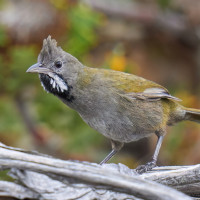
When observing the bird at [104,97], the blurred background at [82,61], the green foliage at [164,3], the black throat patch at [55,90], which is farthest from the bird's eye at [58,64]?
the green foliage at [164,3]

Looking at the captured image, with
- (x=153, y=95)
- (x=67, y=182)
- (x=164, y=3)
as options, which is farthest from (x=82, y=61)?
(x=67, y=182)

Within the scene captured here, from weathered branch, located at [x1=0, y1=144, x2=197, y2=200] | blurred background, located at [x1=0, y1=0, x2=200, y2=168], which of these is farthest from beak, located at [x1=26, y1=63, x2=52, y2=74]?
blurred background, located at [x1=0, y1=0, x2=200, y2=168]

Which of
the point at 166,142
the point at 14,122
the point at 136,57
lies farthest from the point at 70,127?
the point at 136,57

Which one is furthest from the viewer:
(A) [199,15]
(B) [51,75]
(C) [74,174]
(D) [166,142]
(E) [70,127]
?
(A) [199,15]

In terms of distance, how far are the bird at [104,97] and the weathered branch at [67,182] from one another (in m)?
0.94

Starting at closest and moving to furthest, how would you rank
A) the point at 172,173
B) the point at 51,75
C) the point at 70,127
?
the point at 172,173, the point at 51,75, the point at 70,127

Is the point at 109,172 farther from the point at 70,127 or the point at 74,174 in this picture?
the point at 70,127

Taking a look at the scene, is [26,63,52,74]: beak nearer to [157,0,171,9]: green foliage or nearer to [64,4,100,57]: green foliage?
[64,4,100,57]: green foliage

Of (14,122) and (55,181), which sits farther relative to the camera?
(14,122)

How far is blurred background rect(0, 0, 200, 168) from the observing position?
661 cm

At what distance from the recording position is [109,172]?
325cm

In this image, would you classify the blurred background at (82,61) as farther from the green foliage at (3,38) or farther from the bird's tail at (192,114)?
the bird's tail at (192,114)

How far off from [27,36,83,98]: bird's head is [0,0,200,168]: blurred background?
6.23 ft

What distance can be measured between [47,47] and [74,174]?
5.08 feet
